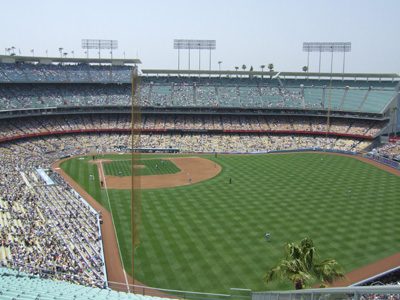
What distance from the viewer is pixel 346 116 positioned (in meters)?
73.1

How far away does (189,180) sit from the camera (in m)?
44.7

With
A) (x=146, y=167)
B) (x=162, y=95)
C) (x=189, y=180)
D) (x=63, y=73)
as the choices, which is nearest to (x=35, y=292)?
(x=189, y=180)

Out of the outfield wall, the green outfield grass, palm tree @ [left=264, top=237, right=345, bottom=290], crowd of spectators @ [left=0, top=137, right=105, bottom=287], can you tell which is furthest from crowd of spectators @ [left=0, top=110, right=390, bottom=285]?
palm tree @ [left=264, top=237, right=345, bottom=290]

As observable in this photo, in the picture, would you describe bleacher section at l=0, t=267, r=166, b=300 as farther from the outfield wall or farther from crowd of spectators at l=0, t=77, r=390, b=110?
crowd of spectators at l=0, t=77, r=390, b=110

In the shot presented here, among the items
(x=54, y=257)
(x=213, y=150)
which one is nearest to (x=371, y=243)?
(x=54, y=257)

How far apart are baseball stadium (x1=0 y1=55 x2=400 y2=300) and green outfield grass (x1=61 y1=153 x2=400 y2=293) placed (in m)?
0.16

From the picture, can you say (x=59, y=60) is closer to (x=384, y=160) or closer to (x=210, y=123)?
(x=210, y=123)

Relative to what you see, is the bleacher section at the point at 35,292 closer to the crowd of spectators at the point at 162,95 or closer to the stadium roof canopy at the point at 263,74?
the crowd of spectators at the point at 162,95

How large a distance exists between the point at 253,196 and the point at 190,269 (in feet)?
55.5

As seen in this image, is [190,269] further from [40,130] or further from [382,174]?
[40,130]

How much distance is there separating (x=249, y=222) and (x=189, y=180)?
15.2 meters

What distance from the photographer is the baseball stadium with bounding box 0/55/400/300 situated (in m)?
21.3

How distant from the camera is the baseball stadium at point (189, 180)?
21297 mm

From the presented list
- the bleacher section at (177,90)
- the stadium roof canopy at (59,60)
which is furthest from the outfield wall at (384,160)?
the stadium roof canopy at (59,60)
